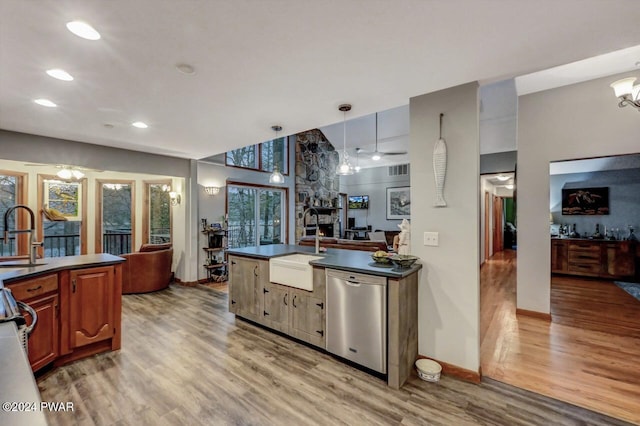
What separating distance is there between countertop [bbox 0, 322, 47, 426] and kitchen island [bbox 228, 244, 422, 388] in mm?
2024

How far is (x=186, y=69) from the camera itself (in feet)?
7.07

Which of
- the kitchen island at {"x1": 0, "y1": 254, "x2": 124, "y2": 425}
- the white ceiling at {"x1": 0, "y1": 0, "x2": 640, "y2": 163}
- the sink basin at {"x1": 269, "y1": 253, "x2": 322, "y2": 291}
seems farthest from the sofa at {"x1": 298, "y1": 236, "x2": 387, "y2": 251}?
the kitchen island at {"x1": 0, "y1": 254, "x2": 124, "y2": 425}

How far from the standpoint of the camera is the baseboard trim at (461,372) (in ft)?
7.69

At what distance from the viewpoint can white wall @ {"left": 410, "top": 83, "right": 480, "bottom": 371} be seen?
238cm

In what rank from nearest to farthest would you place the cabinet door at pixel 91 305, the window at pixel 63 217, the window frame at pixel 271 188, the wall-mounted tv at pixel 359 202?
the cabinet door at pixel 91 305 → the window at pixel 63 217 → the window frame at pixel 271 188 → the wall-mounted tv at pixel 359 202

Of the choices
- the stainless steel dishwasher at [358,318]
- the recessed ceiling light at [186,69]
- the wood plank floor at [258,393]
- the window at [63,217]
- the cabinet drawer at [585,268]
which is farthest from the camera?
the cabinet drawer at [585,268]

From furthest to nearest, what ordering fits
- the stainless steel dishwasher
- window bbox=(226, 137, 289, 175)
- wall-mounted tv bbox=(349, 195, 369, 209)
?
wall-mounted tv bbox=(349, 195, 369, 209) < window bbox=(226, 137, 289, 175) < the stainless steel dishwasher

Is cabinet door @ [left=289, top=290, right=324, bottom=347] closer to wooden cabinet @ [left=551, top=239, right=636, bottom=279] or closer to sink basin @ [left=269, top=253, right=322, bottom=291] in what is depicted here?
sink basin @ [left=269, top=253, right=322, bottom=291]

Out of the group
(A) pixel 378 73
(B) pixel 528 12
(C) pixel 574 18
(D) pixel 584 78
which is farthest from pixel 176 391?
(D) pixel 584 78

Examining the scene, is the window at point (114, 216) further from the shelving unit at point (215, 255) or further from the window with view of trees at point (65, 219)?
the shelving unit at point (215, 255)

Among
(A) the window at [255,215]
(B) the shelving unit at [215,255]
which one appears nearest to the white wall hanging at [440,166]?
(B) the shelving unit at [215,255]

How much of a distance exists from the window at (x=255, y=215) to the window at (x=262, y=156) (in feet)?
1.82

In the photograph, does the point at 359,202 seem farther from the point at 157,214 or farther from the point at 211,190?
the point at 157,214

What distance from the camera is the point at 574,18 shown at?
1.59 meters
